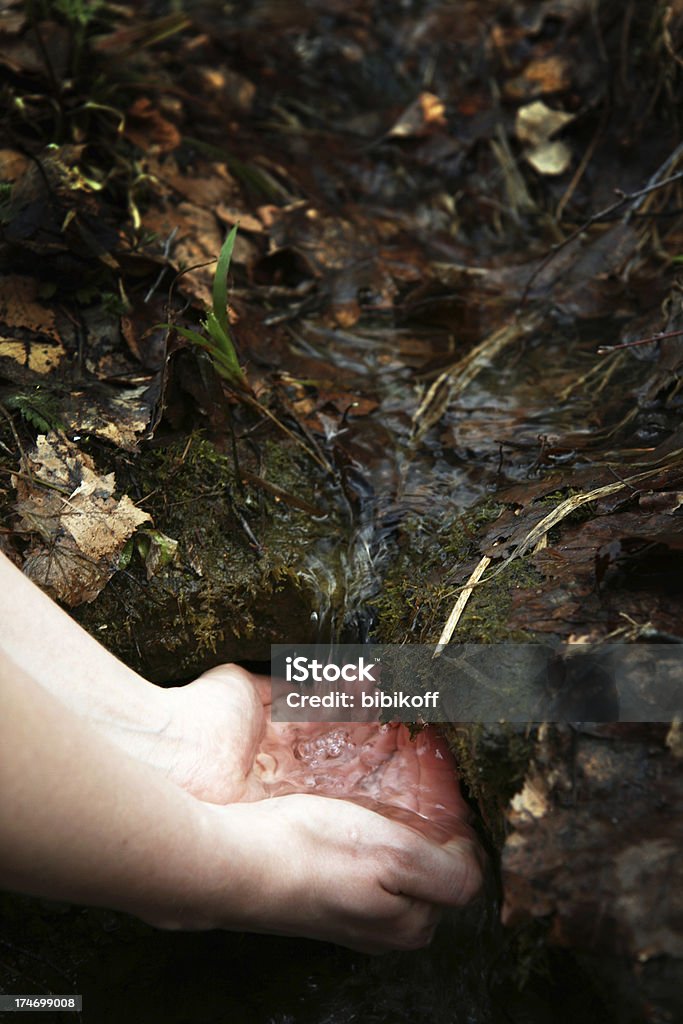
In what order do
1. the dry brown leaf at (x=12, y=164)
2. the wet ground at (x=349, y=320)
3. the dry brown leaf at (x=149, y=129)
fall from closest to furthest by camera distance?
the wet ground at (x=349, y=320)
the dry brown leaf at (x=12, y=164)
the dry brown leaf at (x=149, y=129)

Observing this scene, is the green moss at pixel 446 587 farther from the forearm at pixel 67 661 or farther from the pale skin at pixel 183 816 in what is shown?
the forearm at pixel 67 661

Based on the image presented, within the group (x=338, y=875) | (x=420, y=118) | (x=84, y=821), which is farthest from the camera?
(x=420, y=118)

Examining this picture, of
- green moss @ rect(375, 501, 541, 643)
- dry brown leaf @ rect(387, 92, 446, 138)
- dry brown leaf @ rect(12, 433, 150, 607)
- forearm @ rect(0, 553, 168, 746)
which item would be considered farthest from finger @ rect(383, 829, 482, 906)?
dry brown leaf @ rect(387, 92, 446, 138)

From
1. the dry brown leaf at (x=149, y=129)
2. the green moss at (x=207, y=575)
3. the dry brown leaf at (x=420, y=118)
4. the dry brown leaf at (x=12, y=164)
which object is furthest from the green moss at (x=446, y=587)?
the dry brown leaf at (x=420, y=118)

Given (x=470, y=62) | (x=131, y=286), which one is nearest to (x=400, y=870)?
(x=131, y=286)

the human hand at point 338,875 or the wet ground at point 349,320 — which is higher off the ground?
the wet ground at point 349,320

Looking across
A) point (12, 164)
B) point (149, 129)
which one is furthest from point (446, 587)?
point (149, 129)

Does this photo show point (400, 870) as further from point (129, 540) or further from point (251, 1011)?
point (129, 540)

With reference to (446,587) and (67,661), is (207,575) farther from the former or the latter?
(446,587)
